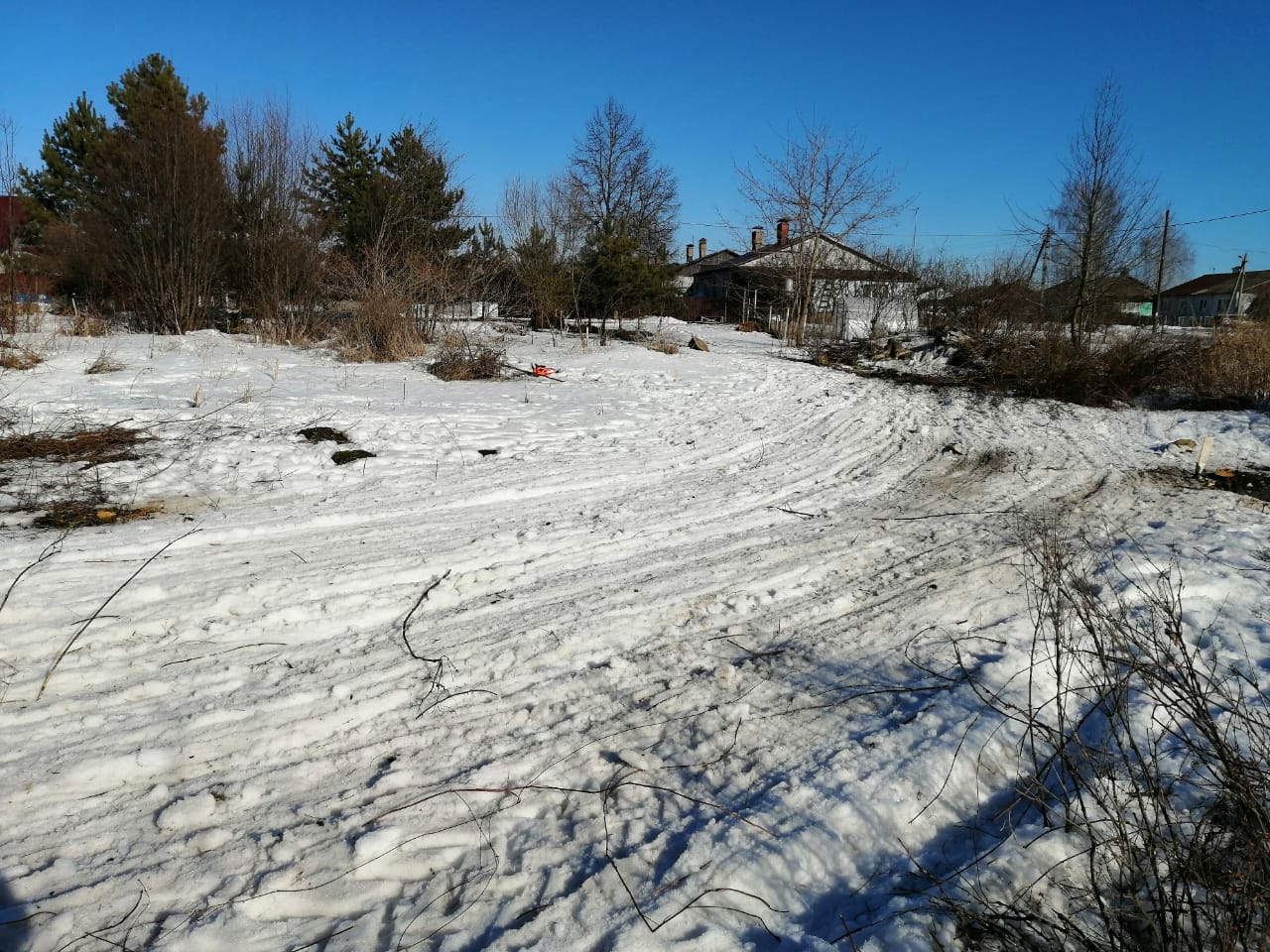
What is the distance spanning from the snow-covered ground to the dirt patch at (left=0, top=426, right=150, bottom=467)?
0.22 metres

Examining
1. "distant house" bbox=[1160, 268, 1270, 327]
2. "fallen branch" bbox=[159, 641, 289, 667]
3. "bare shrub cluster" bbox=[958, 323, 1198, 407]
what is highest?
"distant house" bbox=[1160, 268, 1270, 327]

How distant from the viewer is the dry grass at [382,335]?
41.0 feet

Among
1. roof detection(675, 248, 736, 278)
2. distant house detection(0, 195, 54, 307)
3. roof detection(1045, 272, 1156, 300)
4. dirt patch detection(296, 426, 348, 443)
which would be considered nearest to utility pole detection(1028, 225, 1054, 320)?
roof detection(1045, 272, 1156, 300)

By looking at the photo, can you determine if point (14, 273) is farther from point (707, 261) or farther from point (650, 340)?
point (707, 261)

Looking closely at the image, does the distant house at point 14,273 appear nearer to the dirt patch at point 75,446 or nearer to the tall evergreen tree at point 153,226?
the tall evergreen tree at point 153,226

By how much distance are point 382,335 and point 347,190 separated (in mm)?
15329

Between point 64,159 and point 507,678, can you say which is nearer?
point 507,678

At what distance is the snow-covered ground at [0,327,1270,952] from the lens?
7.20 feet

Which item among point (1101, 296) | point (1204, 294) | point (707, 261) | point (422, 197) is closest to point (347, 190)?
point (422, 197)

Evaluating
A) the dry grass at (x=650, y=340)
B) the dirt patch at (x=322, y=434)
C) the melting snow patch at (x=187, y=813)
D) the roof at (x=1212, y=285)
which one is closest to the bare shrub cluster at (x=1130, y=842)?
the melting snow patch at (x=187, y=813)

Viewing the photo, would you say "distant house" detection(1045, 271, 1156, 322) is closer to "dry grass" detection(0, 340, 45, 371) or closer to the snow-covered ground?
the snow-covered ground

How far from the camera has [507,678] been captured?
3.30 m

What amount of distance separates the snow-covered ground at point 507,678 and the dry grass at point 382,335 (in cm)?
556

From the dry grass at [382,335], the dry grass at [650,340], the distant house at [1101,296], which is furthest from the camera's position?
the dry grass at [650,340]
